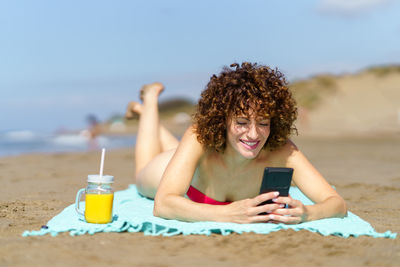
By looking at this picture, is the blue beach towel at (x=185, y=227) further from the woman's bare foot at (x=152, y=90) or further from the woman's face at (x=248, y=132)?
the woman's bare foot at (x=152, y=90)

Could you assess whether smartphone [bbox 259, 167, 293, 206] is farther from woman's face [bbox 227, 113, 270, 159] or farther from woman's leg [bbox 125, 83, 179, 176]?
woman's leg [bbox 125, 83, 179, 176]

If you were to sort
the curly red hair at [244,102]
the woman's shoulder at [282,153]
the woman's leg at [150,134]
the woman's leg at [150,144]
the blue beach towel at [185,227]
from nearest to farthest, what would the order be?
the blue beach towel at [185,227], the curly red hair at [244,102], the woman's shoulder at [282,153], the woman's leg at [150,144], the woman's leg at [150,134]

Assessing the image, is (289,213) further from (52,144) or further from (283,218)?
(52,144)

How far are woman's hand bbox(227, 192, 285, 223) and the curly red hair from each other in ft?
1.50

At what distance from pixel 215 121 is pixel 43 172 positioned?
4204 mm

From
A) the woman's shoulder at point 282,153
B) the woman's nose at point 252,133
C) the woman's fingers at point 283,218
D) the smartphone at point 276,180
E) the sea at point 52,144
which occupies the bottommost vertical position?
the sea at point 52,144

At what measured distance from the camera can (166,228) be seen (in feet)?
9.21

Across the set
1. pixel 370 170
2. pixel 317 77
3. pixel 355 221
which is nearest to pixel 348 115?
pixel 317 77

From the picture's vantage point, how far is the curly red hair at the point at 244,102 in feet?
9.35

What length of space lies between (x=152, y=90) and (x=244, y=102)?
2.25m

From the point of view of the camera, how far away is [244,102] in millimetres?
2840

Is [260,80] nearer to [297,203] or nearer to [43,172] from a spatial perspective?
[297,203]

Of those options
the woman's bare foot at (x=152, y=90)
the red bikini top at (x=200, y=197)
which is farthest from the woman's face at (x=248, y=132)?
the woman's bare foot at (x=152, y=90)

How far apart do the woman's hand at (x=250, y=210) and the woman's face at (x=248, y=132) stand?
1.04 ft
